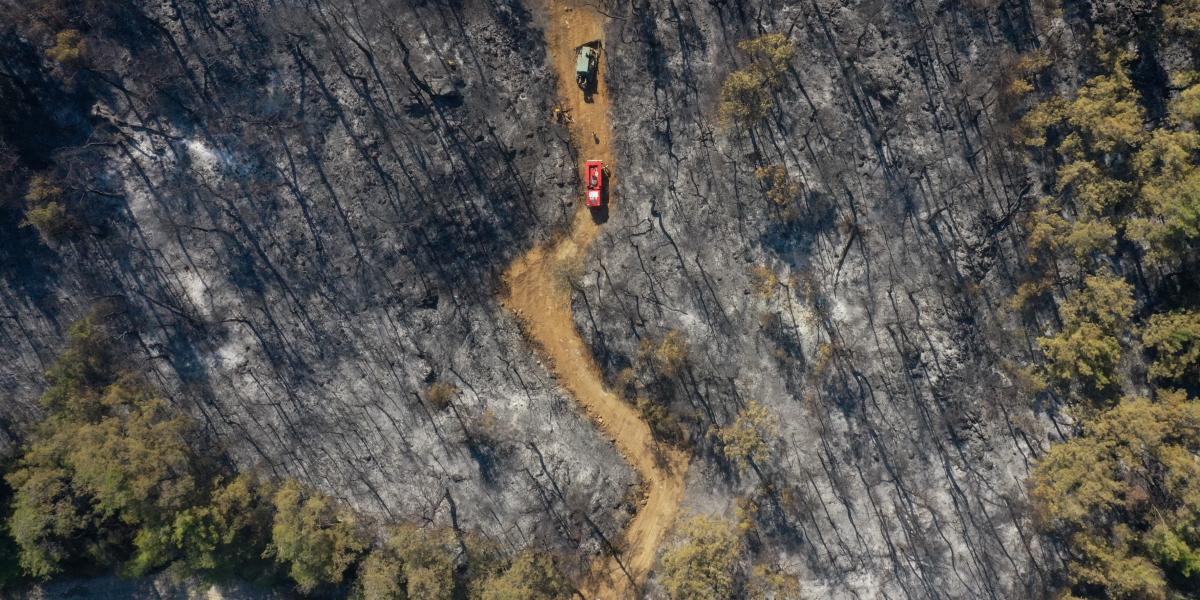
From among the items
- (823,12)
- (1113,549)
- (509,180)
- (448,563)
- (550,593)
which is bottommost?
(1113,549)

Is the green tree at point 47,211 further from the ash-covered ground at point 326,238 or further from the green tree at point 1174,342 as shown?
the green tree at point 1174,342

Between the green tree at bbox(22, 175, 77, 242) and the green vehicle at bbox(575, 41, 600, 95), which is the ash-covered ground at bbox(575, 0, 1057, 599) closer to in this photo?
the green vehicle at bbox(575, 41, 600, 95)

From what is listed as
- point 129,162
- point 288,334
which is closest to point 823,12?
point 288,334

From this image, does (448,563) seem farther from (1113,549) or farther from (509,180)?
(1113,549)

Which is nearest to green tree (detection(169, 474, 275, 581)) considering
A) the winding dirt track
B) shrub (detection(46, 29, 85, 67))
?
the winding dirt track

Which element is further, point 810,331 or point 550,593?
point 550,593

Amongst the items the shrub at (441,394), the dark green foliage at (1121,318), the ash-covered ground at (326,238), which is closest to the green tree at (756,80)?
the ash-covered ground at (326,238)

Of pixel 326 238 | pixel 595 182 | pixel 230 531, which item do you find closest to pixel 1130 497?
pixel 595 182
